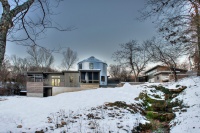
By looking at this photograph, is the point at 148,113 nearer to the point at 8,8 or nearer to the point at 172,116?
the point at 172,116

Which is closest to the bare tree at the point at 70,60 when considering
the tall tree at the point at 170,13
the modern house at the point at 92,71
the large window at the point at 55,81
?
the modern house at the point at 92,71

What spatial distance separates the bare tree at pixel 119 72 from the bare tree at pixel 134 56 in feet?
19.1

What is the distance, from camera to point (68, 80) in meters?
26.1

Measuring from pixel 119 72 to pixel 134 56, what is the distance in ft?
46.5

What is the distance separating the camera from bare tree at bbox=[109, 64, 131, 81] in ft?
142

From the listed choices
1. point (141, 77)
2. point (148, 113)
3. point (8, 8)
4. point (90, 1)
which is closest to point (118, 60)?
point (141, 77)

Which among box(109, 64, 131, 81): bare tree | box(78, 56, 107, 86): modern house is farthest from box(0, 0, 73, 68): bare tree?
box(109, 64, 131, 81): bare tree

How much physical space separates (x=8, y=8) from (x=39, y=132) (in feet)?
12.6

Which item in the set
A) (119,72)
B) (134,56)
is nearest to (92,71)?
(134,56)

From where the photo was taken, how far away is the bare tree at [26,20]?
3.34 metres

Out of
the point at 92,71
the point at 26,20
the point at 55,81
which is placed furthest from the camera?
the point at 92,71

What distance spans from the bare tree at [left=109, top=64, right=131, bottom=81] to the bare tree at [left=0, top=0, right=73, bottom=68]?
3671 cm

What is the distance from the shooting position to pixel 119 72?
4800 centimetres

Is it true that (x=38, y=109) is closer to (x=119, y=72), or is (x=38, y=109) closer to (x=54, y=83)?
(x=54, y=83)
